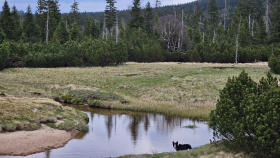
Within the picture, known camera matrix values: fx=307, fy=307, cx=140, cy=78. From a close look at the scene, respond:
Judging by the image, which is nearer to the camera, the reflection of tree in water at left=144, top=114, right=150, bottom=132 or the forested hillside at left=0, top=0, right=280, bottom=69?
the reflection of tree in water at left=144, top=114, right=150, bottom=132

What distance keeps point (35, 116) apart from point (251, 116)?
41.1 ft

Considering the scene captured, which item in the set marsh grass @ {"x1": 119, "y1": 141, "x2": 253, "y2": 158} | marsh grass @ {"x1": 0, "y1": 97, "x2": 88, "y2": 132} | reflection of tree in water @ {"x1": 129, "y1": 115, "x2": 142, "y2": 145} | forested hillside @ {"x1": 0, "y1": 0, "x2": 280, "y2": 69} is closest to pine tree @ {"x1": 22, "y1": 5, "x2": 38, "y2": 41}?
forested hillside @ {"x1": 0, "y1": 0, "x2": 280, "y2": 69}

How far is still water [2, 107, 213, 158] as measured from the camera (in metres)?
14.1

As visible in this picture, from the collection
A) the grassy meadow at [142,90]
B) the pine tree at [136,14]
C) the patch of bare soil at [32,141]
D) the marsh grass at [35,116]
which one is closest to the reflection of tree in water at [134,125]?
the grassy meadow at [142,90]

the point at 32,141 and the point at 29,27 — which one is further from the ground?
the point at 29,27

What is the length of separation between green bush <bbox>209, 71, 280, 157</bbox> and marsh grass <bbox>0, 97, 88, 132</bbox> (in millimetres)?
9729

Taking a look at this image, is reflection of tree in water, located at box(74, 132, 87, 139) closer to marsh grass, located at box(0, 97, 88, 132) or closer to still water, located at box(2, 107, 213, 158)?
still water, located at box(2, 107, 213, 158)

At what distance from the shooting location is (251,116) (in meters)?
9.79

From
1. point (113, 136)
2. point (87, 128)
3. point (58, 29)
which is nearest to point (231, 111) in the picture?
point (113, 136)

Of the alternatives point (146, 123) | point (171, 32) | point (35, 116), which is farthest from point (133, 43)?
point (35, 116)

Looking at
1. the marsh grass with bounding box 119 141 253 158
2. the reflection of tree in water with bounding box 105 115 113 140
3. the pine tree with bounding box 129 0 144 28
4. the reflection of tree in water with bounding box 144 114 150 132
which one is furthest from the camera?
the pine tree with bounding box 129 0 144 28

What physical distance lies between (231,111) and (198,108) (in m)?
13.6

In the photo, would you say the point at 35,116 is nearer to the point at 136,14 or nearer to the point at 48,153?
the point at 48,153

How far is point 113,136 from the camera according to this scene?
1711cm
